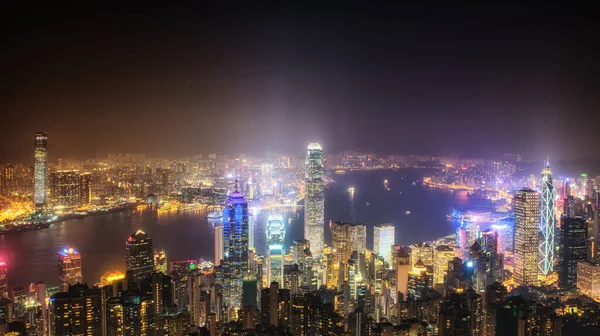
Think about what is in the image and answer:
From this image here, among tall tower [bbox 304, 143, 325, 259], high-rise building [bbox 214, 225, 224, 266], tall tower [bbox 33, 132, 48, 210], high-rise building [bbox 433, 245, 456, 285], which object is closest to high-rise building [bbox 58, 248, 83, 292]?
high-rise building [bbox 214, 225, 224, 266]

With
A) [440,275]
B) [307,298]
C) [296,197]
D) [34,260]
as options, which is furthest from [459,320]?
[296,197]

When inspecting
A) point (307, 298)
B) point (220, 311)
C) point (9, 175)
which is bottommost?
point (220, 311)

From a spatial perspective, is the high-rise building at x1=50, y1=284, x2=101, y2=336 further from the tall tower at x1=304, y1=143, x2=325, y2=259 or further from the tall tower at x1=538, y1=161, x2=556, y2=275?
the tall tower at x1=538, y1=161, x2=556, y2=275

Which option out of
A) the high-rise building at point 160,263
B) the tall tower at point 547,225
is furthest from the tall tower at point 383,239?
the high-rise building at point 160,263

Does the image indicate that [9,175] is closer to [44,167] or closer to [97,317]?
[44,167]

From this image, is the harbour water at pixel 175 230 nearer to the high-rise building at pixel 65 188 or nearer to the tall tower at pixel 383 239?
the tall tower at pixel 383 239

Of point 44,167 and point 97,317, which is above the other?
point 44,167
